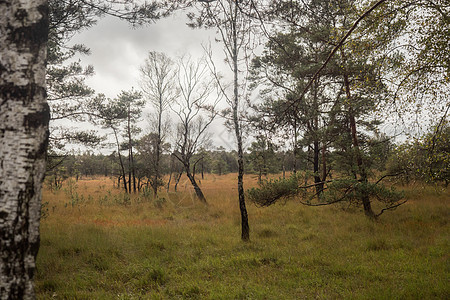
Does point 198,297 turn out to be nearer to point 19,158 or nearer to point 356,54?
point 19,158

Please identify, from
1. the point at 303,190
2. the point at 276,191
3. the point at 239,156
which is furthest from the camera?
the point at 239,156

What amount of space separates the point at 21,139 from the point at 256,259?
16.8 feet

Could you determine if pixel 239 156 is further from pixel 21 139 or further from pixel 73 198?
pixel 73 198

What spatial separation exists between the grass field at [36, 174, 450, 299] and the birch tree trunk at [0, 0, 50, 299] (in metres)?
2.79

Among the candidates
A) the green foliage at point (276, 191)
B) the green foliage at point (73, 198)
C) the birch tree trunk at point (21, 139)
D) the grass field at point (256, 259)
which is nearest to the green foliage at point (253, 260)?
the grass field at point (256, 259)

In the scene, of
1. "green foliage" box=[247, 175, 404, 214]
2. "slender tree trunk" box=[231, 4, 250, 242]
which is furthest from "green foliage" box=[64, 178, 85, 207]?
"green foliage" box=[247, 175, 404, 214]

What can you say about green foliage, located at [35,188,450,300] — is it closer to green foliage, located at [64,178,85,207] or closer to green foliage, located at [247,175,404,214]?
green foliage, located at [247,175,404,214]

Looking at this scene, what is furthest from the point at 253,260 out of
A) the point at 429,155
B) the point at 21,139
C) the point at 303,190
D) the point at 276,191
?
the point at 21,139

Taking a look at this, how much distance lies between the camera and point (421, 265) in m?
4.74

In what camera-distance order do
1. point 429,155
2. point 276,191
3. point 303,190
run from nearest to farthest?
point 429,155 → point 276,191 → point 303,190

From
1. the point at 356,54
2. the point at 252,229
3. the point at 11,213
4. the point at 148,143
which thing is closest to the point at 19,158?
the point at 11,213

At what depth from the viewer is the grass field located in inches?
158

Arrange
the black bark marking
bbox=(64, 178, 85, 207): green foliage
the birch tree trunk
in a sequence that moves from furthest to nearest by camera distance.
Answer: bbox=(64, 178, 85, 207): green foliage < the black bark marking < the birch tree trunk

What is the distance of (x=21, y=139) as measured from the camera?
1.71 meters
